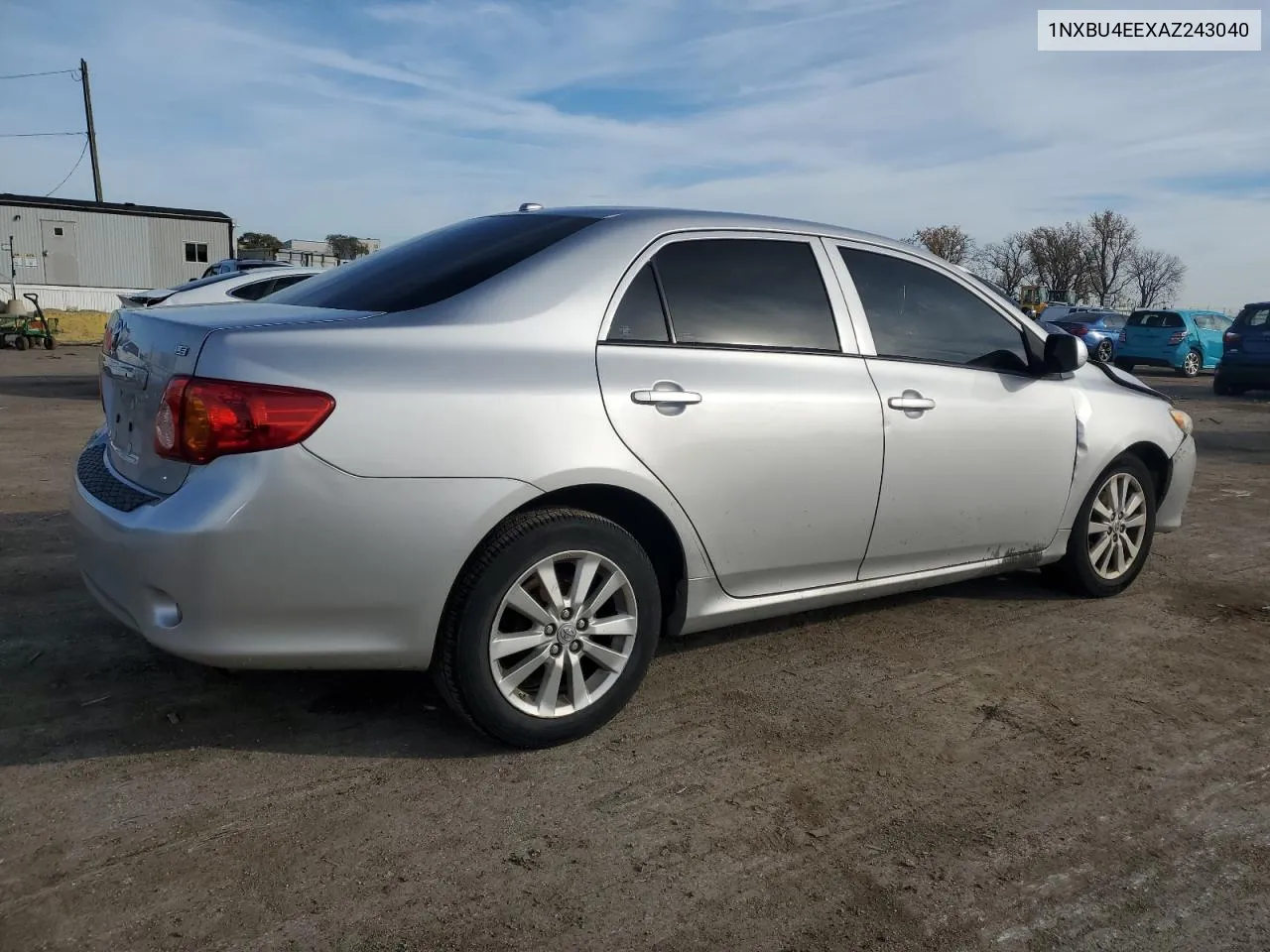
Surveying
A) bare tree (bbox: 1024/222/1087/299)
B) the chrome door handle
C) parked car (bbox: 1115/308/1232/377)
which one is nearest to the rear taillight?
the chrome door handle

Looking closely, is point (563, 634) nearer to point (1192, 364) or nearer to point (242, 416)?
point (242, 416)

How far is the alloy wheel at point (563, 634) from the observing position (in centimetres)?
299

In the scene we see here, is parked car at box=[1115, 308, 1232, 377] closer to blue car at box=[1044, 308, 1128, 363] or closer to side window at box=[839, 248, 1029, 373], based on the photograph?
blue car at box=[1044, 308, 1128, 363]

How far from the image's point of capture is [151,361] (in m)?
2.88

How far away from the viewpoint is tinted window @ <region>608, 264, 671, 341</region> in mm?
3232

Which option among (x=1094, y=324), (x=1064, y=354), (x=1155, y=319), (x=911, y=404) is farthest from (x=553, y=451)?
(x=1094, y=324)

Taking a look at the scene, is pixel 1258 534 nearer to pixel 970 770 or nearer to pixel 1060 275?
pixel 970 770

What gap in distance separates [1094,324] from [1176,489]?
73.9ft

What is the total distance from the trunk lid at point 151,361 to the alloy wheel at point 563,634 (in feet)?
3.15

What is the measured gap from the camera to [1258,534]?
6.51m

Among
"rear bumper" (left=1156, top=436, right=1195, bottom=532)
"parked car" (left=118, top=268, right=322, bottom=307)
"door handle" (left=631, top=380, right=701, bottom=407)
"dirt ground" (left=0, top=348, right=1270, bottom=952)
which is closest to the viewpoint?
"dirt ground" (left=0, top=348, right=1270, bottom=952)

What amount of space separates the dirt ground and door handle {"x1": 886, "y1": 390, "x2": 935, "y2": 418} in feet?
3.20

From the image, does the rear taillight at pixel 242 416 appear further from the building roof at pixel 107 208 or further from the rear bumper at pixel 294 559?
the building roof at pixel 107 208

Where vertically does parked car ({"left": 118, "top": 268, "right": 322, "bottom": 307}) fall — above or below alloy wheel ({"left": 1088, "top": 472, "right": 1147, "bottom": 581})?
above
